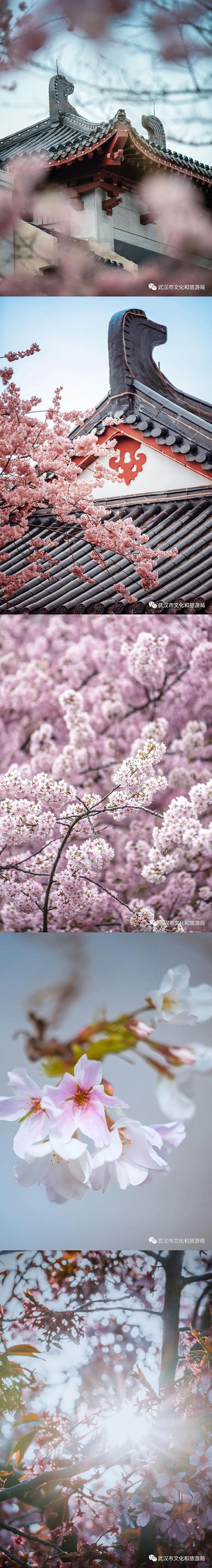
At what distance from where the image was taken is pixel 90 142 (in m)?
2.84

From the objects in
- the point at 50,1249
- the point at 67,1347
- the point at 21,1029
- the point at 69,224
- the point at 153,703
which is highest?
the point at 69,224

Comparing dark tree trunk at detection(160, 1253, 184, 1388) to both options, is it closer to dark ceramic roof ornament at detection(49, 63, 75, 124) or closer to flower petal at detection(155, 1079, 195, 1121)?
flower petal at detection(155, 1079, 195, 1121)

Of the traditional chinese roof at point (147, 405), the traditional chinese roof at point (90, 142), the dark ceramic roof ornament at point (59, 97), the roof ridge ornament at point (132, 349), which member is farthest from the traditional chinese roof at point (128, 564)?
the dark ceramic roof ornament at point (59, 97)

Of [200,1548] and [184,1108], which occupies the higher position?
[184,1108]

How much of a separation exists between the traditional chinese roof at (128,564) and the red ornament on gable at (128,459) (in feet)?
0.23

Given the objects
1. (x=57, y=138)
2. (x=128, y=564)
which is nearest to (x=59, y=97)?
(x=57, y=138)

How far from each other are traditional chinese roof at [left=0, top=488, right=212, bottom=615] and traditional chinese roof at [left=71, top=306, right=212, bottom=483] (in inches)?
4.7

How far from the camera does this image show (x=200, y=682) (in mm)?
2721

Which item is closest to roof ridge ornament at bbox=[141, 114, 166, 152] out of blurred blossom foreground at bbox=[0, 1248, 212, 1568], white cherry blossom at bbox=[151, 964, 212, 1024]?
white cherry blossom at bbox=[151, 964, 212, 1024]

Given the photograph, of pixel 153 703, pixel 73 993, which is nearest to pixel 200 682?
pixel 153 703

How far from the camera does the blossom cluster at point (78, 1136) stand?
8.73 ft

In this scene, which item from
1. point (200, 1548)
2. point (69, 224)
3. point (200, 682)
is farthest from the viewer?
point (69, 224)

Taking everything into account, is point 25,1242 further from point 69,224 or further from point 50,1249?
point 69,224

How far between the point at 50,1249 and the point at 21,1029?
55cm
